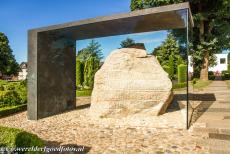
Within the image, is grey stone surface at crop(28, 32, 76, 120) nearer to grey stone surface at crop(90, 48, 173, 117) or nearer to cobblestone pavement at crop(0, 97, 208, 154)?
cobblestone pavement at crop(0, 97, 208, 154)

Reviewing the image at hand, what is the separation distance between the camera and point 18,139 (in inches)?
198

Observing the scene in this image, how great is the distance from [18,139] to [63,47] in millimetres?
7227

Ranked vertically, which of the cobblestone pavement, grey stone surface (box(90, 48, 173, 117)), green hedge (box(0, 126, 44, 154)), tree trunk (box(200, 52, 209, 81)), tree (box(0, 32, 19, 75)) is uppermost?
tree (box(0, 32, 19, 75))

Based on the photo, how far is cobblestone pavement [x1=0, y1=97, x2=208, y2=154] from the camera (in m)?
6.12

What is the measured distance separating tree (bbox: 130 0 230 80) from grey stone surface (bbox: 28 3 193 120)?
586 inches

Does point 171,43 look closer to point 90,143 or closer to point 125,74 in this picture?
point 125,74

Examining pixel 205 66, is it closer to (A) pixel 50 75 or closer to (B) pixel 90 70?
(B) pixel 90 70

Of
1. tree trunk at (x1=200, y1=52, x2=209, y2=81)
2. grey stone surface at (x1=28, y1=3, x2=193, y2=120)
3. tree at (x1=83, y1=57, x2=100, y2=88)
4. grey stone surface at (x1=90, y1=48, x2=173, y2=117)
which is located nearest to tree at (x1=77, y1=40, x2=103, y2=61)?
grey stone surface at (x1=28, y1=3, x2=193, y2=120)

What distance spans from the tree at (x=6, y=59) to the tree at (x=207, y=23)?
110 ft

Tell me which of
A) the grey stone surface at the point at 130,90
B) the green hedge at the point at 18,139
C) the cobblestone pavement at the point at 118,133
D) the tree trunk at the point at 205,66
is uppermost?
the tree trunk at the point at 205,66

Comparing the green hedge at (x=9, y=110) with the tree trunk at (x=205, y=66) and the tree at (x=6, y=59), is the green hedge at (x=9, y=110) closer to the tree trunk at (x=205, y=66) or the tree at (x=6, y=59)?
the tree trunk at (x=205, y=66)

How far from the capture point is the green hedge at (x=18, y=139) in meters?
4.71

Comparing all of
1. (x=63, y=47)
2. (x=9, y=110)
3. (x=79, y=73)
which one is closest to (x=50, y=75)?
(x=63, y=47)

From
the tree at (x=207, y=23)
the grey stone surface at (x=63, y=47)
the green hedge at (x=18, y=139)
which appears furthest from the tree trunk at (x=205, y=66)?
the green hedge at (x=18, y=139)
